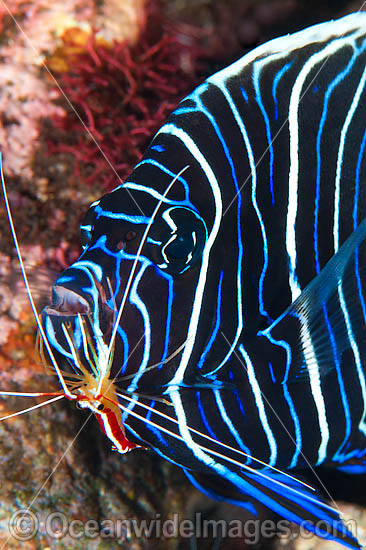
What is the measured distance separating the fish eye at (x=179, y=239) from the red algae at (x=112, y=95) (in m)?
1.46

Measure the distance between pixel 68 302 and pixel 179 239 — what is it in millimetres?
375

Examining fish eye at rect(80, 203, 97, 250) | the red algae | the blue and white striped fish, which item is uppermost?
the red algae

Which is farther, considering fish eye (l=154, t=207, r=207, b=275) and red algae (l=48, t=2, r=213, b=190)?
red algae (l=48, t=2, r=213, b=190)

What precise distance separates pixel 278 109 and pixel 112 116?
62.8 inches

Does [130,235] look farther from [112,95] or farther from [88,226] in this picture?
[112,95]

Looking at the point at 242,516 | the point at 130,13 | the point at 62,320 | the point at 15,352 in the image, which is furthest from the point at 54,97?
the point at 242,516

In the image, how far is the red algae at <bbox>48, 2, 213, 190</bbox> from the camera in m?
2.83

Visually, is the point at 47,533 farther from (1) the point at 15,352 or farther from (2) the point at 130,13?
(2) the point at 130,13

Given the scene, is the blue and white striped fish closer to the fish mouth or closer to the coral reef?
the fish mouth

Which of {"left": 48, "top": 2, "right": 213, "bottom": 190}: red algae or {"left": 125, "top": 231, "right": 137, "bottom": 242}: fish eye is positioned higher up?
{"left": 48, "top": 2, "right": 213, "bottom": 190}: red algae

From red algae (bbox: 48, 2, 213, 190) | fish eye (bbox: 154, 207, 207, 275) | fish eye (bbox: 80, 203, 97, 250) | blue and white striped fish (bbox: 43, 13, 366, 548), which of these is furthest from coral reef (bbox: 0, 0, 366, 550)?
fish eye (bbox: 154, 207, 207, 275)

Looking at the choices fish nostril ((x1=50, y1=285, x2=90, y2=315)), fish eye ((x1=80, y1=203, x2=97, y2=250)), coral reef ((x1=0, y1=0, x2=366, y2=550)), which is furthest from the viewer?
coral reef ((x1=0, y1=0, x2=366, y2=550))

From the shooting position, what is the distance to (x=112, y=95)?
9.76 ft

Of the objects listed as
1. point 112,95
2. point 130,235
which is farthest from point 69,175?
point 130,235
